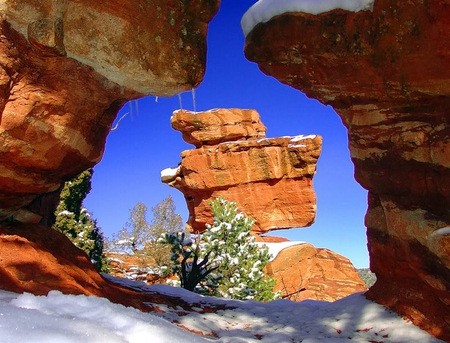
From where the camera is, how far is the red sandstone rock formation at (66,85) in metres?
5.55

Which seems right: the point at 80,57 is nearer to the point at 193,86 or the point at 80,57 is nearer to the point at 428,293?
the point at 193,86

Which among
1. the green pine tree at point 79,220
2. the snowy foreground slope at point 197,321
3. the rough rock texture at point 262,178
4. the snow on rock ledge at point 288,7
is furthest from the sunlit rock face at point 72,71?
the rough rock texture at point 262,178

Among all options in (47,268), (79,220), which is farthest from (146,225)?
(47,268)

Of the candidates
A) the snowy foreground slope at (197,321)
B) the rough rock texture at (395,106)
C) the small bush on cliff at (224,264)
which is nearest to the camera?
the snowy foreground slope at (197,321)

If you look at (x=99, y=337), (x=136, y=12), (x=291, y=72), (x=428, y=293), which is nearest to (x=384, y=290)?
(x=428, y=293)

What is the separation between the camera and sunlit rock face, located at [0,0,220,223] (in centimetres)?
562

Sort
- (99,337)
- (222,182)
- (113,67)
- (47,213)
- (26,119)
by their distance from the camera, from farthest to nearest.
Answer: (222,182), (47,213), (113,67), (26,119), (99,337)

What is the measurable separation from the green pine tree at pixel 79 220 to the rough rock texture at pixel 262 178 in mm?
12703

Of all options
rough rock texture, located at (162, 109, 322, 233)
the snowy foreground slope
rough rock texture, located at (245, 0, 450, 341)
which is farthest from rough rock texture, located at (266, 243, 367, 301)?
rough rock texture, located at (245, 0, 450, 341)

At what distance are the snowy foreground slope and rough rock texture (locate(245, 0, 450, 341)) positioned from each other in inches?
21.8

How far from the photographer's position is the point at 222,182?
28453mm

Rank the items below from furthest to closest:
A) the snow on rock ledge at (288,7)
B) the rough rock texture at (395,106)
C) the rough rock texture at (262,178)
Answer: the rough rock texture at (262,178) < the snow on rock ledge at (288,7) < the rough rock texture at (395,106)

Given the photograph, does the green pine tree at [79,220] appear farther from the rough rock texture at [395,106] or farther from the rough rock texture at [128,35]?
the rough rock texture at [395,106]

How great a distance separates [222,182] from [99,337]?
26.1 metres
